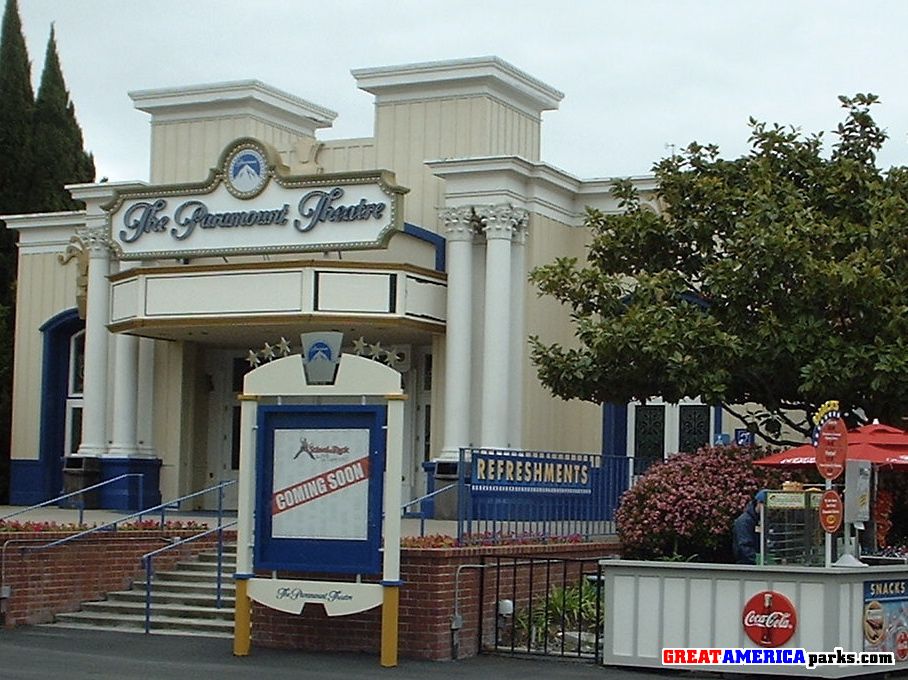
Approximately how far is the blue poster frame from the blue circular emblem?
1148 centimetres

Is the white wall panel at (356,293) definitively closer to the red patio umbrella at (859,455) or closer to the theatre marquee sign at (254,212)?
the theatre marquee sign at (254,212)

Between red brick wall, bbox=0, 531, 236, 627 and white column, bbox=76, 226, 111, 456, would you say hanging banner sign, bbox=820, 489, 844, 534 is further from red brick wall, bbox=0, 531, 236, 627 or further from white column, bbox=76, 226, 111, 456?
white column, bbox=76, 226, 111, 456

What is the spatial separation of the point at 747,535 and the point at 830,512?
6.75ft

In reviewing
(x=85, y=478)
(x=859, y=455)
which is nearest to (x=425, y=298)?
(x=85, y=478)

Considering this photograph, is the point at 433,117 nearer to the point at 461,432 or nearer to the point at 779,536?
the point at 461,432

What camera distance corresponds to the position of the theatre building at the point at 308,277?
2672 centimetres

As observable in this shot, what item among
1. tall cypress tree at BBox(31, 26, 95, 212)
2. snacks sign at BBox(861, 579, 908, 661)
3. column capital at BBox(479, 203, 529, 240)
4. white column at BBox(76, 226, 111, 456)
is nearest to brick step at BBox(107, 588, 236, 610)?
snacks sign at BBox(861, 579, 908, 661)

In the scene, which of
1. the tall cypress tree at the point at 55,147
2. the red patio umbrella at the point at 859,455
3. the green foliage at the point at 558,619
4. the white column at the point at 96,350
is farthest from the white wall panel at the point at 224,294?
the tall cypress tree at the point at 55,147

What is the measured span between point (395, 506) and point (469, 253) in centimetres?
1191

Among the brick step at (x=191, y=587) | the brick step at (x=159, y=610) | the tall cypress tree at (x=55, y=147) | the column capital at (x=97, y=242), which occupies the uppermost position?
the tall cypress tree at (x=55, y=147)

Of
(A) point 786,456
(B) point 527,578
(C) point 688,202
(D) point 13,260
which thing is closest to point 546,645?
(B) point 527,578

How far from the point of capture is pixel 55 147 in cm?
3925

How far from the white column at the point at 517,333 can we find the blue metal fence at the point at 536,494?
208 inches

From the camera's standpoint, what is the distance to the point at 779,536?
53.8 ft
